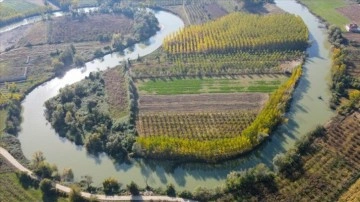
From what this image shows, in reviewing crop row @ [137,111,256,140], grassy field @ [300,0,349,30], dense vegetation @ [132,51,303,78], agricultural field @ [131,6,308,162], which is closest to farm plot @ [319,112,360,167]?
agricultural field @ [131,6,308,162]

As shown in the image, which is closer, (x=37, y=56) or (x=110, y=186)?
(x=110, y=186)

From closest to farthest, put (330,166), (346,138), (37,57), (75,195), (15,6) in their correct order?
(75,195), (330,166), (346,138), (37,57), (15,6)

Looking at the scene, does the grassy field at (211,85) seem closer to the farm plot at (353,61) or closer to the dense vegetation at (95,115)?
the dense vegetation at (95,115)

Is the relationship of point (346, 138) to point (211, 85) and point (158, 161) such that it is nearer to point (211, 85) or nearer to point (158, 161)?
point (211, 85)

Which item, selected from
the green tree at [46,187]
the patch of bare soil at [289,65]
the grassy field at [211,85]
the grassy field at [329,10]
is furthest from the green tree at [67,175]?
the grassy field at [329,10]

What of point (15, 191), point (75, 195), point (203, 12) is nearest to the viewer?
point (75, 195)

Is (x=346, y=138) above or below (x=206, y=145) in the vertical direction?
above

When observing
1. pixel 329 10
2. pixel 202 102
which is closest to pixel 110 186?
pixel 202 102

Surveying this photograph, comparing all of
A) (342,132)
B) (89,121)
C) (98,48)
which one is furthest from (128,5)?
(342,132)
